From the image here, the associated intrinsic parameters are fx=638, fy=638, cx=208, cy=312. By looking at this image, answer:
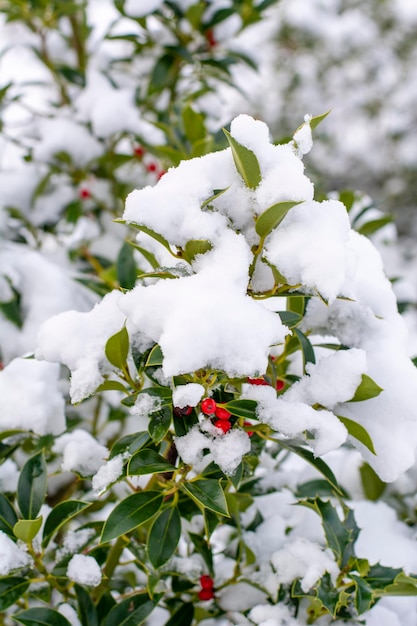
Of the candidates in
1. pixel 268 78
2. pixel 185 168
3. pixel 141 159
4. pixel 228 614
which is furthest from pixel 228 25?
pixel 268 78

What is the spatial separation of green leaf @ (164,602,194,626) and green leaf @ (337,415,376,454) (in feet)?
1.42

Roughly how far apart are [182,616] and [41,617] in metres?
0.22

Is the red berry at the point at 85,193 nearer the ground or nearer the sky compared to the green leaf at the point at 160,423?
nearer the ground

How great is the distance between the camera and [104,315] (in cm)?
77

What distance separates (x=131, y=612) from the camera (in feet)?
2.95

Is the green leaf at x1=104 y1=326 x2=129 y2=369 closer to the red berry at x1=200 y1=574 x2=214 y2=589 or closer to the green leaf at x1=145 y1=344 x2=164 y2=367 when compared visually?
the green leaf at x1=145 y1=344 x2=164 y2=367

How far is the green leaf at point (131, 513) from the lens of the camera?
72cm

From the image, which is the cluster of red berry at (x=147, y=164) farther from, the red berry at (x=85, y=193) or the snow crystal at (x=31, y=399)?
the snow crystal at (x=31, y=399)

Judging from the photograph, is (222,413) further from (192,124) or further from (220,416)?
(192,124)

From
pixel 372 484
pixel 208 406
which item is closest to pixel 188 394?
pixel 208 406

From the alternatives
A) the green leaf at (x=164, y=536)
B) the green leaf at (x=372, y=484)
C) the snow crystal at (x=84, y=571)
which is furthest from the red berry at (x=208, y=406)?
→ the green leaf at (x=372, y=484)

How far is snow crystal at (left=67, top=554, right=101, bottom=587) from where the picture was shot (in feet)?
2.74

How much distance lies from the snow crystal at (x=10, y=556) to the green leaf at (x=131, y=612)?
6.0 inches

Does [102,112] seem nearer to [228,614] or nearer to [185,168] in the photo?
[185,168]
